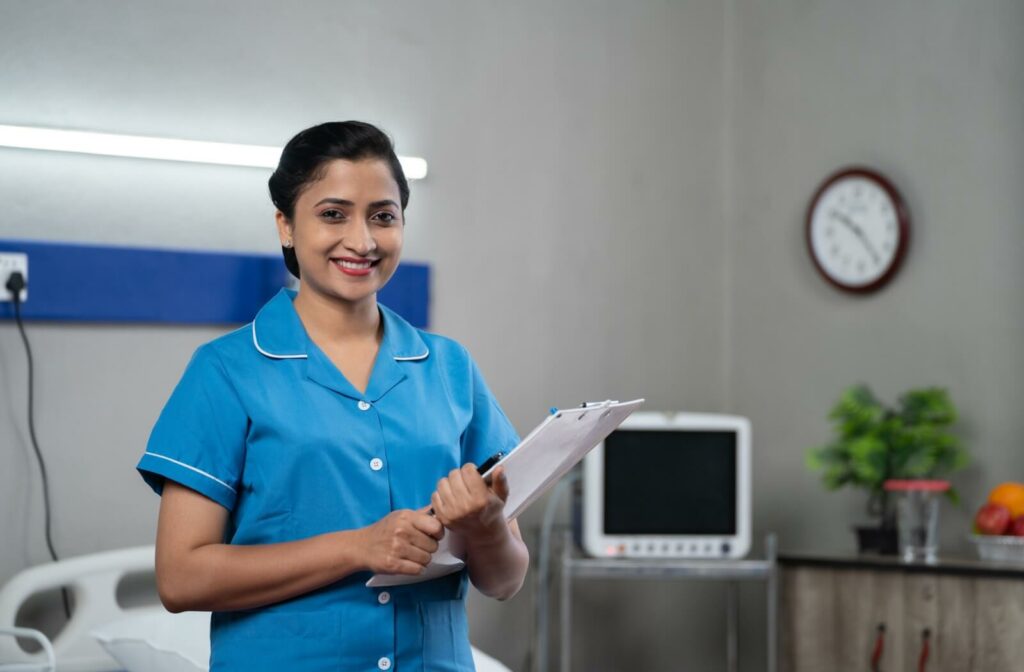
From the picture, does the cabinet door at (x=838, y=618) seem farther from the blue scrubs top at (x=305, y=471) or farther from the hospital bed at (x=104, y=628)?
the blue scrubs top at (x=305, y=471)

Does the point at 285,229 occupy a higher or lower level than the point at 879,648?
higher

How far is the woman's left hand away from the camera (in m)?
1.19

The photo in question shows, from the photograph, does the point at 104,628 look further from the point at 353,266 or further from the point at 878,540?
the point at 878,540

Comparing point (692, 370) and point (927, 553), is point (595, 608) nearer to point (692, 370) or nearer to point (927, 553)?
point (692, 370)

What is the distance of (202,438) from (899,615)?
2.05 metres

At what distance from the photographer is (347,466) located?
131 cm

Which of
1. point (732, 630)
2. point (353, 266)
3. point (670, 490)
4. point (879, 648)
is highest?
point (353, 266)

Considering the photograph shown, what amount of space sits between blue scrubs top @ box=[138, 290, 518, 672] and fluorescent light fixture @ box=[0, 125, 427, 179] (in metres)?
1.72

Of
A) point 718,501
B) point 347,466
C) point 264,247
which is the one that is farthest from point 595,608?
point 347,466

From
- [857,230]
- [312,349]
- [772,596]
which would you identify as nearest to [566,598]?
[772,596]

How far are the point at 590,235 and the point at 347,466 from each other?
251cm

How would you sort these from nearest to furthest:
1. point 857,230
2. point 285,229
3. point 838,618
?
1. point 285,229
2. point 838,618
3. point 857,230

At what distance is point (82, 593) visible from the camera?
2832 mm

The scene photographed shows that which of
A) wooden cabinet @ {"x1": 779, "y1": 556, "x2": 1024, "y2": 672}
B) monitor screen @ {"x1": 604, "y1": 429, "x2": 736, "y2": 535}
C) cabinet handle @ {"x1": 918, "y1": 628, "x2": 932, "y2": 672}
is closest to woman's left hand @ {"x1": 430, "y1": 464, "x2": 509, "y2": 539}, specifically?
wooden cabinet @ {"x1": 779, "y1": 556, "x2": 1024, "y2": 672}
